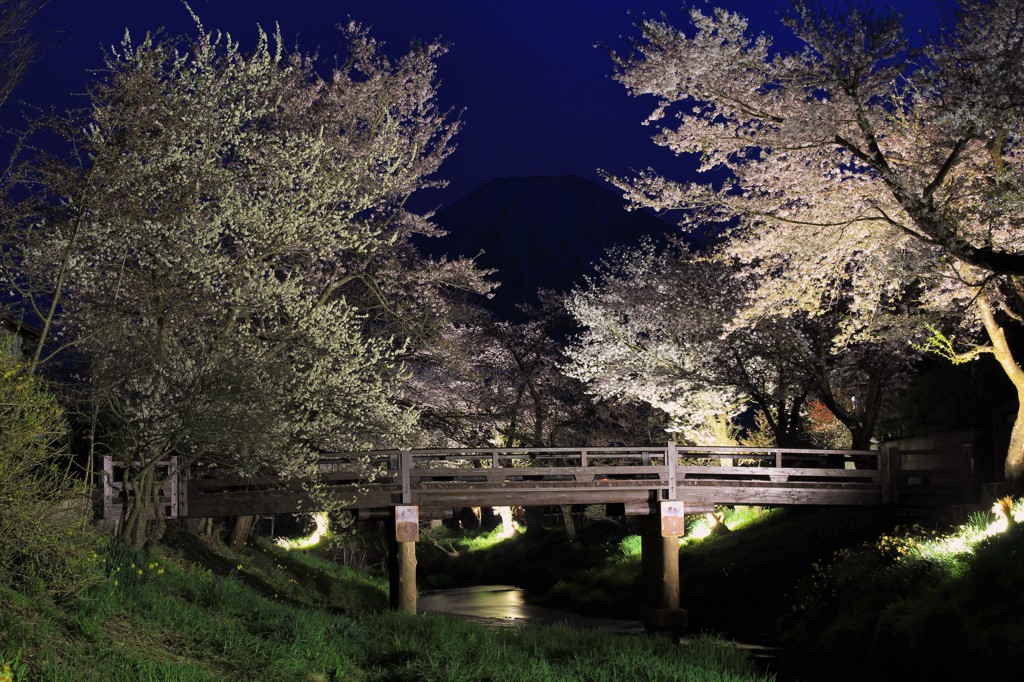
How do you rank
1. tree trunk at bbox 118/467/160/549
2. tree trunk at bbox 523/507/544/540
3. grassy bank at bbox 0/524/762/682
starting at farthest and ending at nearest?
tree trunk at bbox 523/507/544/540 < tree trunk at bbox 118/467/160/549 < grassy bank at bbox 0/524/762/682

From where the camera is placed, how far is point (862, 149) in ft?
57.6

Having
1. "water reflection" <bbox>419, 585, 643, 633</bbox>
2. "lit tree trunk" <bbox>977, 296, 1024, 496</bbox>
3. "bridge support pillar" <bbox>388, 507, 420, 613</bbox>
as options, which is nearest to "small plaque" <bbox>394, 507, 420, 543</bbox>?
"bridge support pillar" <bbox>388, 507, 420, 613</bbox>

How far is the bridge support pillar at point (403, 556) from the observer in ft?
78.4

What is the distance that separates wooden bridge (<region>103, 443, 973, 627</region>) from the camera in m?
22.9

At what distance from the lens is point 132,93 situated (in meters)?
14.2

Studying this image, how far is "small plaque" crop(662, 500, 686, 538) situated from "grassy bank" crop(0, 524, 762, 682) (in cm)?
796

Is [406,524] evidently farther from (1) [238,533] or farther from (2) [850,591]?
(2) [850,591]

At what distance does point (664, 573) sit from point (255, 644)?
1533 cm

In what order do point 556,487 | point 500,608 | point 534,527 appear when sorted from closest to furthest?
point 556,487 < point 500,608 < point 534,527

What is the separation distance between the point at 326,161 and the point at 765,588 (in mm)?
16956

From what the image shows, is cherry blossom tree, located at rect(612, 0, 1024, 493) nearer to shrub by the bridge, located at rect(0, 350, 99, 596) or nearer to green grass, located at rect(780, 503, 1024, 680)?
green grass, located at rect(780, 503, 1024, 680)

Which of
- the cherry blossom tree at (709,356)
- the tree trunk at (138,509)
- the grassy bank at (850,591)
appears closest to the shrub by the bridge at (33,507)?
the tree trunk at (138,509)

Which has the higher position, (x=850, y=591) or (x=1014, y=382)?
(x=1014, y=382)

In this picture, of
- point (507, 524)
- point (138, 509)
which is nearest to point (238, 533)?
point (138, 509)
